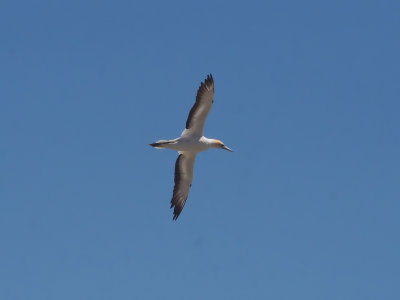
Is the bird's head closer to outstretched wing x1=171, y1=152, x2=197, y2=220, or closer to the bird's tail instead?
outstretched wing x1=171, y1=152, x2=197, y2=220

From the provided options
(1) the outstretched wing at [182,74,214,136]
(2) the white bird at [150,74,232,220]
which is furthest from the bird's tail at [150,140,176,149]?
(1) the outstretched wing at [182,74,214,136]

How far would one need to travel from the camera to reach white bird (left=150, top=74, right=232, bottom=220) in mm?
53750

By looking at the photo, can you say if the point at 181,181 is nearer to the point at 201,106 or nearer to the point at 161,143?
the point at 161,143

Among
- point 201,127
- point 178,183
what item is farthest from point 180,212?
point 201,127

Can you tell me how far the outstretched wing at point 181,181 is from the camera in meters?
56.5

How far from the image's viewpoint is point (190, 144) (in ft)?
180

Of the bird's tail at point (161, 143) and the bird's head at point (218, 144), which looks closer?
the bird's tail at point (161, 143)

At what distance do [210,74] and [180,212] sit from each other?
27.4 feet

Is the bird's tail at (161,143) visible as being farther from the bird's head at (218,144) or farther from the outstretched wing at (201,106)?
the bird's head at (218,144)

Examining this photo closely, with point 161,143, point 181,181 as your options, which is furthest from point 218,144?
point 161,143

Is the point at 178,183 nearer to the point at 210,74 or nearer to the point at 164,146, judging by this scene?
the point at 164,146

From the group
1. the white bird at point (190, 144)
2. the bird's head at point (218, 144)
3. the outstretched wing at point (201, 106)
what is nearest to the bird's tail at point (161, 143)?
the white bird at point (190, 144)

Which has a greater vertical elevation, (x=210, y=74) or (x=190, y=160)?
(x=210, y=74)

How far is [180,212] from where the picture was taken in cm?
5709
